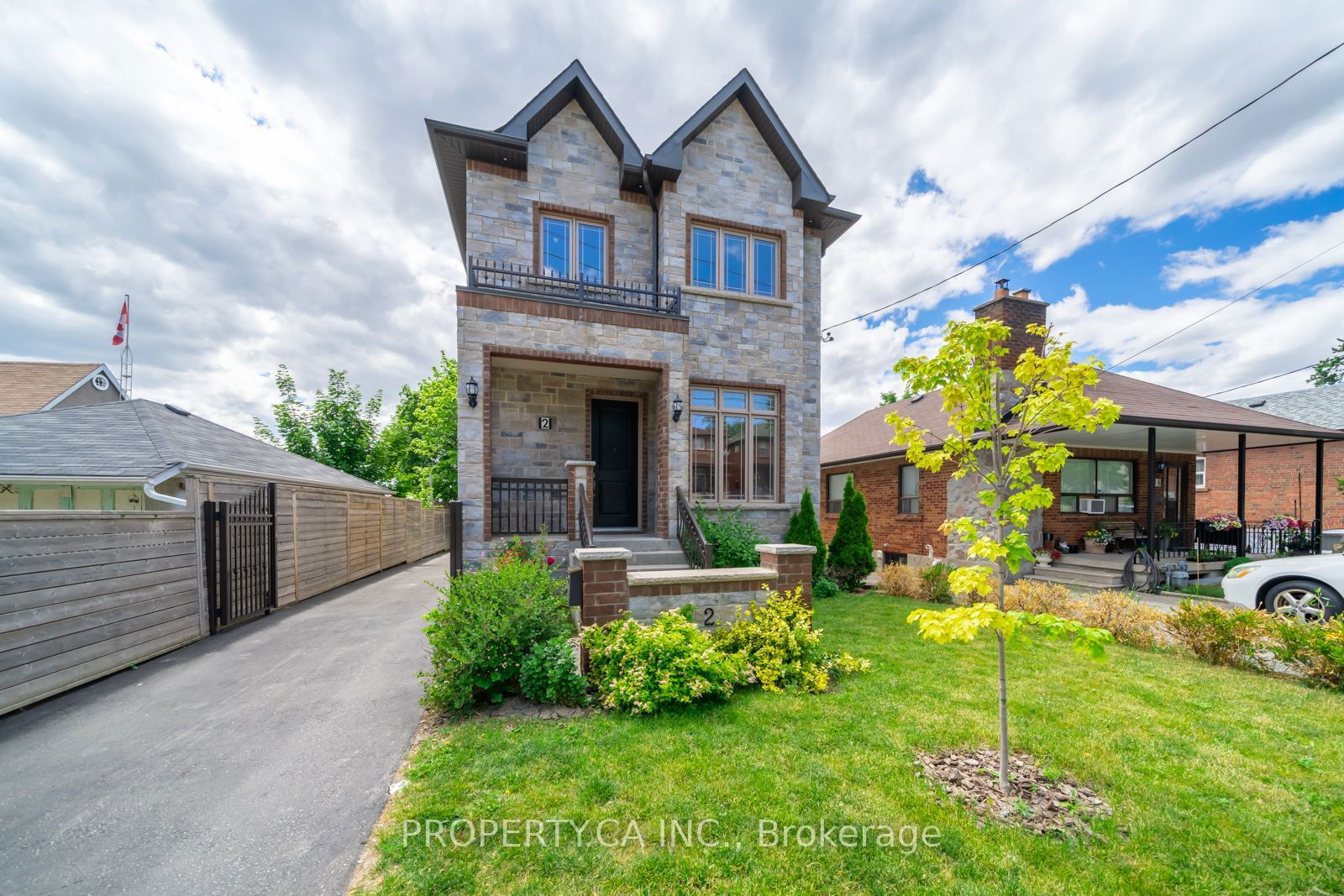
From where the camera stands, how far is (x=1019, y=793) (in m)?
2.92

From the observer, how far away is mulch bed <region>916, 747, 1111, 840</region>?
2.66m

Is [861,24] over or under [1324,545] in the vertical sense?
over

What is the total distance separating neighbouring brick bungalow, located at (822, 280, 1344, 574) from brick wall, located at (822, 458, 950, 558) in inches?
1.0

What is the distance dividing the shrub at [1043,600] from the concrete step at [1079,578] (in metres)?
3.26

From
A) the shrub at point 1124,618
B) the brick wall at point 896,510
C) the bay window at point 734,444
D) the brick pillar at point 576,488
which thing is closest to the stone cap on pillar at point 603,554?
the brick pillar at point 576,488

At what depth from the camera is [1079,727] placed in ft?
12.3

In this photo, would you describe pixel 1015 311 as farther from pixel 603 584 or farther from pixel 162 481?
pixel 162 481

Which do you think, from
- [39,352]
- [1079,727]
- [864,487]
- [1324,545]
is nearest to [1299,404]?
[1324,545]

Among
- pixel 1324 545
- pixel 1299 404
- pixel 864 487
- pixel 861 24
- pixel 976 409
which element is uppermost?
pixel 861 24

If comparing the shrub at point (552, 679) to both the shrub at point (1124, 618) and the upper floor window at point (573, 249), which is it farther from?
the upper floor window at point (573, 249)

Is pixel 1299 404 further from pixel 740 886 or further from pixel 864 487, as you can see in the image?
pixel 740 886

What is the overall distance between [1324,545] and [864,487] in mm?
11133

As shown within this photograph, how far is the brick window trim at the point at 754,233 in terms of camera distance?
30.4 ft

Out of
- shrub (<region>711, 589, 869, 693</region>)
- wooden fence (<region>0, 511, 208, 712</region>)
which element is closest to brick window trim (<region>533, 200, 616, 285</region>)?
wooden fence (<region>0, 511, 208, 712</region>)
